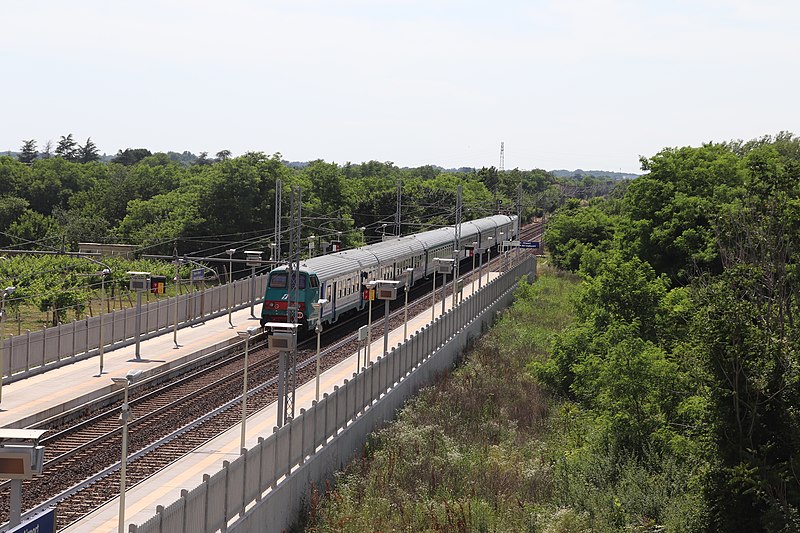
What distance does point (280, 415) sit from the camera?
23906mm

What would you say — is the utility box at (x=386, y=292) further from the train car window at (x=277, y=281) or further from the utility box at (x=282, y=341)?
the utility box at (x=282, y=341)

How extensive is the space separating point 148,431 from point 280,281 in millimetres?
15604

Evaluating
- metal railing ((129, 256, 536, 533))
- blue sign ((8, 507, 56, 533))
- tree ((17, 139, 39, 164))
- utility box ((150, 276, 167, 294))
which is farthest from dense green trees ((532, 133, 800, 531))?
tree ((17, 139, 39, 164))

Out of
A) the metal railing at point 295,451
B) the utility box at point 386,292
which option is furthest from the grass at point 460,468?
the utility box at point 386,292

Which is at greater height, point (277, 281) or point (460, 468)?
point (277, 281)

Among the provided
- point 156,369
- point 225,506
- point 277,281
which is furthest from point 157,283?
point 225,506

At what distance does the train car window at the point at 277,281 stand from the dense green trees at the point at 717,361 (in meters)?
11.0

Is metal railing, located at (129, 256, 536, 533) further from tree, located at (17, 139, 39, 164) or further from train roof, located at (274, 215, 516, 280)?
tree, located at (17, 139, 39, 164)

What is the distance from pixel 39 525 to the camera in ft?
33.4

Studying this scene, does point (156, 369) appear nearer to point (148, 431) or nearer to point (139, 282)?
point (139, 282)

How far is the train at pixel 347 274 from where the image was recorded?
139 feet

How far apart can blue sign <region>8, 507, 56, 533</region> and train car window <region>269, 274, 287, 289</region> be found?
3165 cm

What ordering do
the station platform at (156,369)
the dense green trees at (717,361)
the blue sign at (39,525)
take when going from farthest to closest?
the dense green trees at (717,361) → the station platform at (156,369) → the blue sign at (39,525)

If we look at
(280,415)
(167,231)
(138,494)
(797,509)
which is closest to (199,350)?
(280,415)
